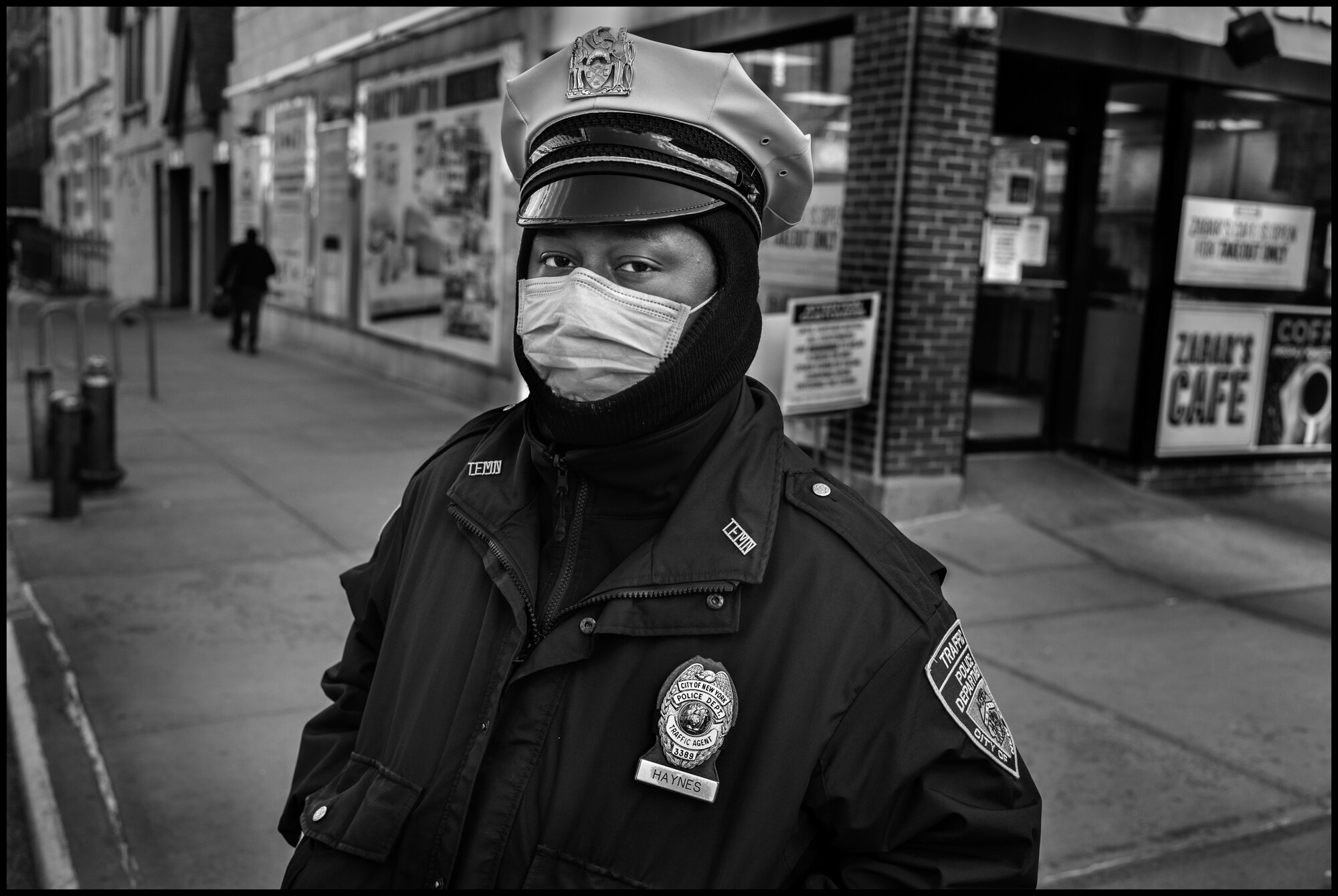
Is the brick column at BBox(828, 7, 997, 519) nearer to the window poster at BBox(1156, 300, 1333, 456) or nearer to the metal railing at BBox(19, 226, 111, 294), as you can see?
the window poster at BBox(1156, 300, 1333, 456)

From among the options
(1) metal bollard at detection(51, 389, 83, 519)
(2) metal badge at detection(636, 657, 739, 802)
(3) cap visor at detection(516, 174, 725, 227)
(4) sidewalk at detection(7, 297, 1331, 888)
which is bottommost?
(4) sidewalk at detection(7, 297, 1331, 888)

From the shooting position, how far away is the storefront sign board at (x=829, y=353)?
7.72 m

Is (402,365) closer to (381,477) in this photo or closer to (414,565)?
(381,477)

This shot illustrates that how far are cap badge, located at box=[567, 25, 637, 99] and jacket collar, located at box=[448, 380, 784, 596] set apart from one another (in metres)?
0.49

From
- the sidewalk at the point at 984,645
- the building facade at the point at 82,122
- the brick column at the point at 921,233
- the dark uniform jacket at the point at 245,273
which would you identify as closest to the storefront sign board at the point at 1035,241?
the brick column at the point at 921,233

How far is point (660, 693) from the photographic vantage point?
1.66 meters

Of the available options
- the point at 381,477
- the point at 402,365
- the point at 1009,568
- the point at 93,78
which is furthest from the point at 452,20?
the point at 93,78

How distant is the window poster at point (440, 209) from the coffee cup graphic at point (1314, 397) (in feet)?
21.8

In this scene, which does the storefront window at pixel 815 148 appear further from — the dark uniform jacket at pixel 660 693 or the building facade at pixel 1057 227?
the dark uniform jacket at pixel 660 693

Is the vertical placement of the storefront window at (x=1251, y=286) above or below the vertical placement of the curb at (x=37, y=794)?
above

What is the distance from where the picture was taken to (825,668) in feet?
5.46

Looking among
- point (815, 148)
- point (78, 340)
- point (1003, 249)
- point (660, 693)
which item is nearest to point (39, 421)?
point (78, 340)

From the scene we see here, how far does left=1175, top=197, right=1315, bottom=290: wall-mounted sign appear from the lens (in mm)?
9305

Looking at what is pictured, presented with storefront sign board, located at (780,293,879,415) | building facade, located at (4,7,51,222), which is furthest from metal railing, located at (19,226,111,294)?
storefront sign board, located at (780,293,879,415)
